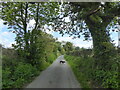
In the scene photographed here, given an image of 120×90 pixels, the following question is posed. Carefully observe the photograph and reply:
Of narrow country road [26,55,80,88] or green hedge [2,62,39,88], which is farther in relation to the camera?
narrow country road [26,55,80,88]

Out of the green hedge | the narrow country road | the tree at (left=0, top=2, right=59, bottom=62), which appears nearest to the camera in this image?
the green hedge

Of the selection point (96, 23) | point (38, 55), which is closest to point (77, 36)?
point (96, 23)

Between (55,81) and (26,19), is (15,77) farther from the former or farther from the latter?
(26,19)

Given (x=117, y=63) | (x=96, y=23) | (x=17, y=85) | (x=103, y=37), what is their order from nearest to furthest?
(x=17, y=85), (x=117, y=63), (x=103, y=37), (x=96, y=23)

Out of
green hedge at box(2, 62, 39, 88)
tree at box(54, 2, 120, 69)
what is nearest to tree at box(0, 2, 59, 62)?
tree at box(54, 2, 120, 69)

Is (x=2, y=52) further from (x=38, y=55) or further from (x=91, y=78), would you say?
(x=91, y=78)

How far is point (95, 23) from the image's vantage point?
9781 millimetres

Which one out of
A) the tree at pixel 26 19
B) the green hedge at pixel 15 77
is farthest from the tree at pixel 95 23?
the green hedge at pixel 15 77

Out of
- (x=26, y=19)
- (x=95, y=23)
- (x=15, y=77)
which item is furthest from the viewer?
(x=26, y=19)

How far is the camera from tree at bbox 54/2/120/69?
6938mm

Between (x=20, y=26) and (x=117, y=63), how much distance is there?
918cm

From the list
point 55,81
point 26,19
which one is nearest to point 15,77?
point 55,81

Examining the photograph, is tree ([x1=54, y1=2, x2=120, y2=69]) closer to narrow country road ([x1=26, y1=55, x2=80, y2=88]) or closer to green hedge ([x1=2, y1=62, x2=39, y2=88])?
narrow country road ([x1=26, y1=55, x2=80, y2=88])

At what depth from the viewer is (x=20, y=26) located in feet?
38.4
